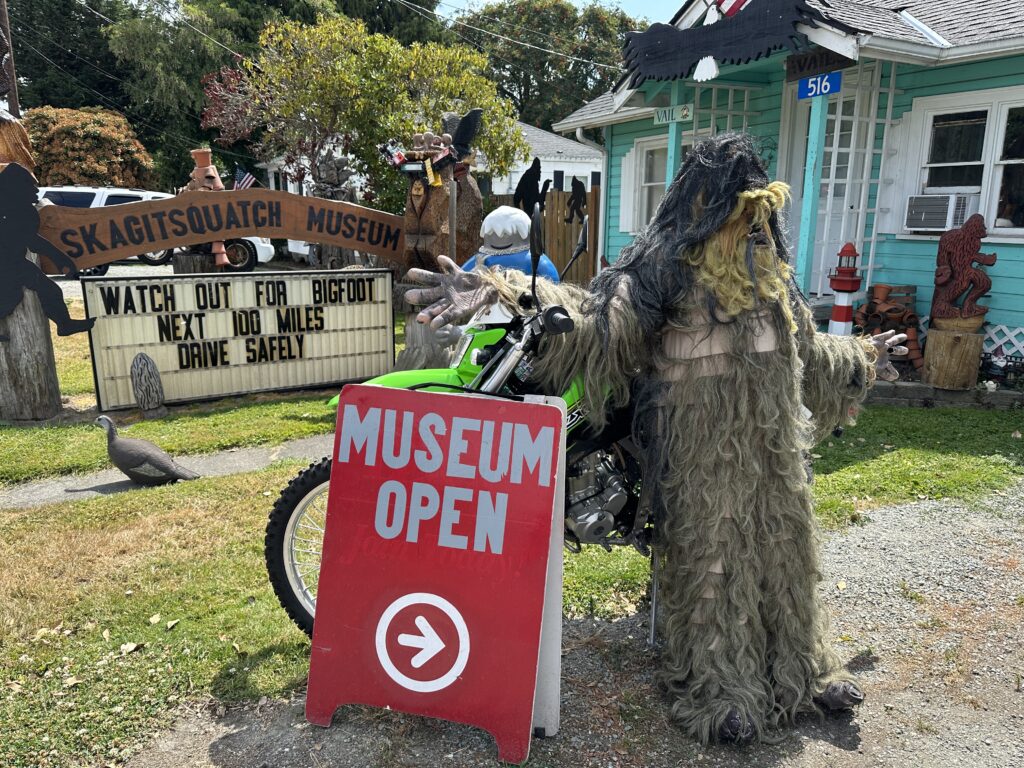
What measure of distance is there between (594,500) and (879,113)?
7.02m

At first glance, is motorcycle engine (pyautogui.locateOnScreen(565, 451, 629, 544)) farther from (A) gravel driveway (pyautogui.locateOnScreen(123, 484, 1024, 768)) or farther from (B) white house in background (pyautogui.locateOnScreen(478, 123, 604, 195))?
(B) white house in background (pyautogui.locateOnScreen(478, 123, 604, 195))

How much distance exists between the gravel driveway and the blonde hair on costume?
1.40 metres

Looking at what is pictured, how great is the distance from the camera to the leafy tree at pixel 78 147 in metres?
20.7

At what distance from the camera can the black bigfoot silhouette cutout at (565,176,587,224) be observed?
467 inches

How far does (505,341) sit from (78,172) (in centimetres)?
2325

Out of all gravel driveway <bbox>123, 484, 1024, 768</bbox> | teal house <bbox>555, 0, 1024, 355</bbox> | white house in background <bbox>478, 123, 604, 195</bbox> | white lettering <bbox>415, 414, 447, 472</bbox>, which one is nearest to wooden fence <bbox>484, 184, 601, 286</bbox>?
teal house <bbox>555, 0, 1024, 355</bbox>

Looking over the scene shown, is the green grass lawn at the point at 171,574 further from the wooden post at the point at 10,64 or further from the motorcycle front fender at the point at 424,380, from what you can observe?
the wooden post at the point at 10,64

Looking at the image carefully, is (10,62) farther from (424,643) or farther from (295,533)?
(424,643)

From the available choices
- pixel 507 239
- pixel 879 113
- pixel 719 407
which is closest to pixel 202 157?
pixel 507 239

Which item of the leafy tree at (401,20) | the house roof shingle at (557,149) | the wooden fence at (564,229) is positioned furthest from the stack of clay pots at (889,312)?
the leafy tree at (401,20)

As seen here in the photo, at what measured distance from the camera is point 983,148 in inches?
276

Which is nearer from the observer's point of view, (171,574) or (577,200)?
(171,574)

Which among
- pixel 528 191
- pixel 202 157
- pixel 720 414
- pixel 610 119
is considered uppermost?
pixel 610 119

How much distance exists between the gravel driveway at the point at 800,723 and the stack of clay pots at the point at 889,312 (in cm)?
425
